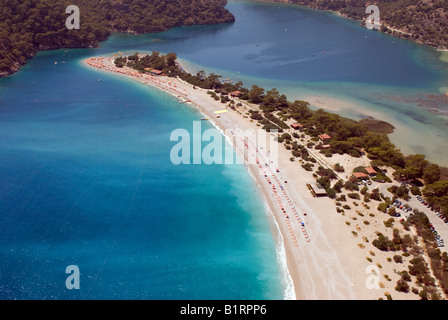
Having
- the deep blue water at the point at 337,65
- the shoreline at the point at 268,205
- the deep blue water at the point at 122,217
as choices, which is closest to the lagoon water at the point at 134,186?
the deep blue water at the point at 122,217

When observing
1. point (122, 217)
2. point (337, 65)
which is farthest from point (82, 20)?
point (122, 217)

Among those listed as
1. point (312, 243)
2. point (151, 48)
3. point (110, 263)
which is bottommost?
point (110, 263)

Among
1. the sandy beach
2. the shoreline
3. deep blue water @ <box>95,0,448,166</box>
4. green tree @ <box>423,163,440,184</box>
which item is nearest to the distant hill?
deep blue water @ <box>95,0,448,166</box>

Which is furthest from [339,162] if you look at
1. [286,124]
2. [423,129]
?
[423,129]

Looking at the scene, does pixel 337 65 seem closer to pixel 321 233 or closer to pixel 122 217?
pixel 321 233

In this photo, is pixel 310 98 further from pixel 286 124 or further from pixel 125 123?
pixel 125 123

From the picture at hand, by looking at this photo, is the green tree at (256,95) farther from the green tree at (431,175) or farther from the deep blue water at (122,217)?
the green tree at (431,175)

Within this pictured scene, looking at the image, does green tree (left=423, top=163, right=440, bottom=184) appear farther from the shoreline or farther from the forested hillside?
the forested hillside
